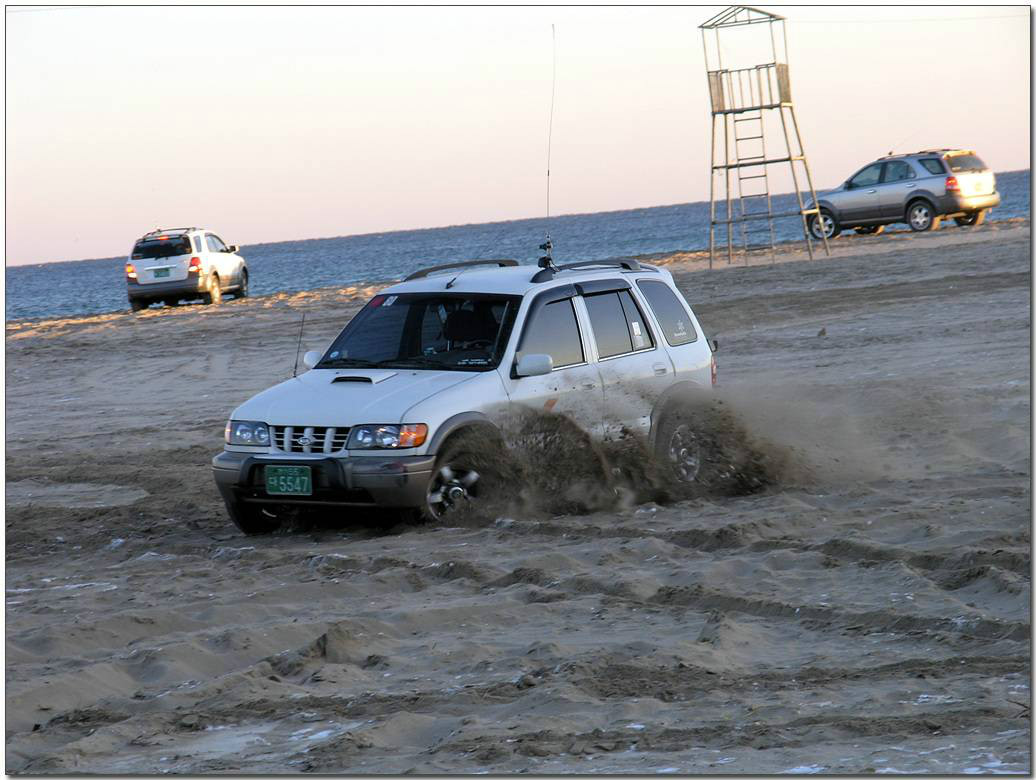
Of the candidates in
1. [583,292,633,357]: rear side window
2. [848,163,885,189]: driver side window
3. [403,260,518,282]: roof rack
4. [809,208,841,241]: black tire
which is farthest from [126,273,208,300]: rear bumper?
[583,292,633,357]: rear side window

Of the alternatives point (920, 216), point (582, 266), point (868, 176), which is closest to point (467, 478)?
point (582, 266)

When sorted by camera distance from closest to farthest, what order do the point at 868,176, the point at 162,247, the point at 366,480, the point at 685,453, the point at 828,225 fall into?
the point at 366,480 < the point at 685,453 < the point at 162,247 < the point at 868,176 < the point at 828,225

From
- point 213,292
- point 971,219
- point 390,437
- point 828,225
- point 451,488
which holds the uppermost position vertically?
point 828,225

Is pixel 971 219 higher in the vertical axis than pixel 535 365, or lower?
higher

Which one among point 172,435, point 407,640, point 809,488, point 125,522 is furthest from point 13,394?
point 407,640

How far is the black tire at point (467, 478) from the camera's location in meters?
8.19

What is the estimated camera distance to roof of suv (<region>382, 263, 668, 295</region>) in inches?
358

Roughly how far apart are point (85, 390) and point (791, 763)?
14.6 metres

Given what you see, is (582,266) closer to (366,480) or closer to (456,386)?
(456,386)

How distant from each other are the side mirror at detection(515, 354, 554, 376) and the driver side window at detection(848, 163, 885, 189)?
26087 millimetres

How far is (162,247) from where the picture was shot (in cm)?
2853

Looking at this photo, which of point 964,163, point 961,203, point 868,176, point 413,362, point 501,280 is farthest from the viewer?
point 868,176

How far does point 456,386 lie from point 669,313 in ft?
7.40

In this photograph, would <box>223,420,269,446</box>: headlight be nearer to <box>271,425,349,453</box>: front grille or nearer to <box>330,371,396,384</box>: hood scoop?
<box>271,425,349,453</box>: front grille
